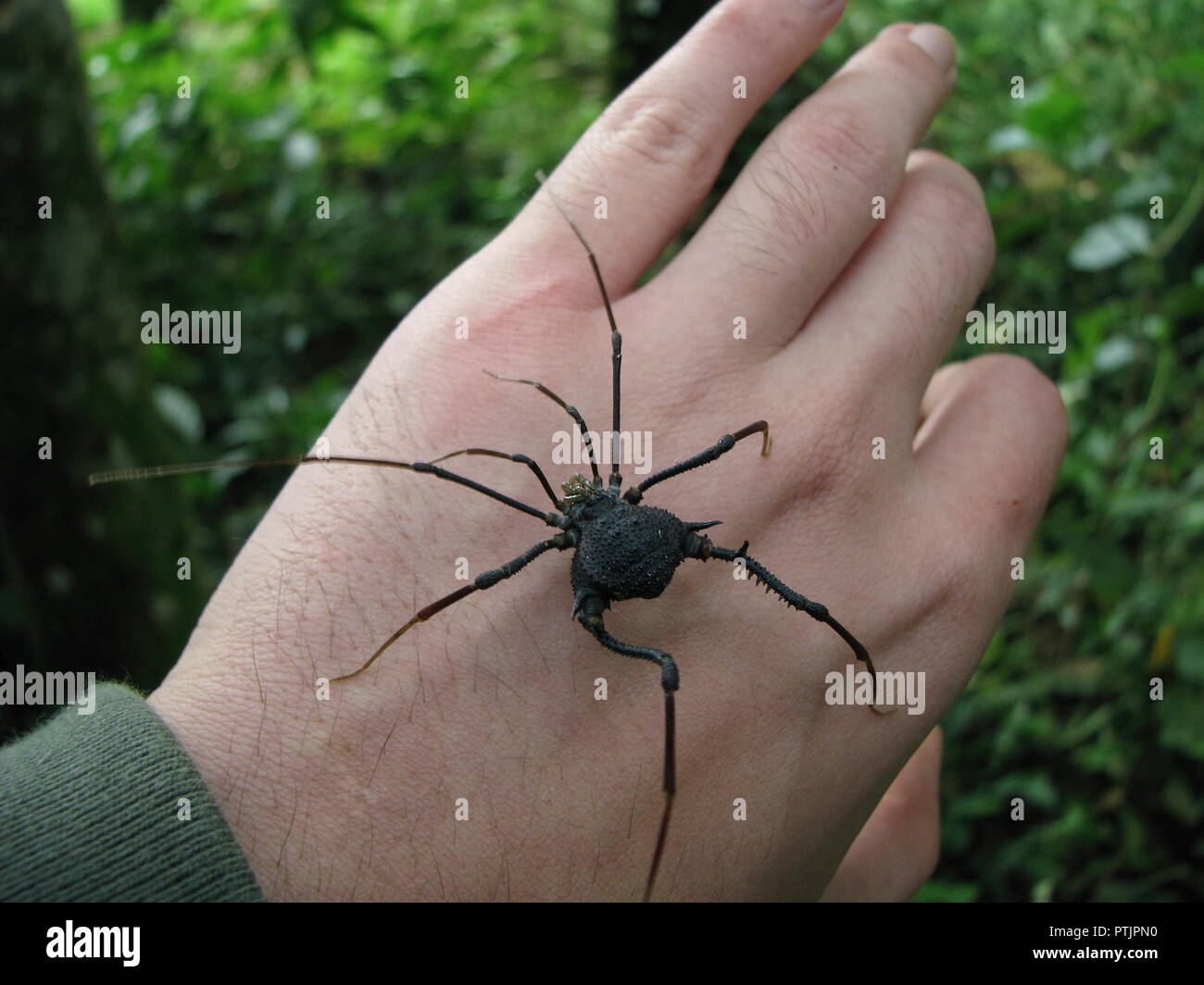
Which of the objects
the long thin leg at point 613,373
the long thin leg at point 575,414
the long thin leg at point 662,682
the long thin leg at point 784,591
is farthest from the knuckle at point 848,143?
the long thin leg at point 662,682

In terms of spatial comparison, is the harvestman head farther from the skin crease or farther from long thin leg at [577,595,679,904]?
the skin crease

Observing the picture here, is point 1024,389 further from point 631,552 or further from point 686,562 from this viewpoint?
point 631,552

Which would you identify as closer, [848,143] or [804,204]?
[804,204]

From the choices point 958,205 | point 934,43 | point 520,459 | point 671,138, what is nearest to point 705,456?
point 520,459

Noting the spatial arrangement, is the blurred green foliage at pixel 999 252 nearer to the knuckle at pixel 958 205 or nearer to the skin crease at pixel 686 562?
the knuckle at pixel 958 205

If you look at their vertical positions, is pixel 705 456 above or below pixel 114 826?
above

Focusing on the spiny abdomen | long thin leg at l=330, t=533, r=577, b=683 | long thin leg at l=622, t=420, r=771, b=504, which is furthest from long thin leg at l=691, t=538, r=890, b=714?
long thin leg at l=330, t=533, r=577, b=683
